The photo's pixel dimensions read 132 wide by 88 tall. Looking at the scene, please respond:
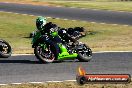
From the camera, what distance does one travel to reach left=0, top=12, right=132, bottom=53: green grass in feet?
81.6

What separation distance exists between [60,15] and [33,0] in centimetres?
1700

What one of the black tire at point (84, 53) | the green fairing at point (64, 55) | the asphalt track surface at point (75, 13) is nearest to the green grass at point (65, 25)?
the asphalt track surface at point (75, 13)

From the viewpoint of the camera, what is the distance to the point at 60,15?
127ft

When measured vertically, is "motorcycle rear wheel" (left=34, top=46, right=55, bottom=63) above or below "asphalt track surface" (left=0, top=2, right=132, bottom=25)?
above

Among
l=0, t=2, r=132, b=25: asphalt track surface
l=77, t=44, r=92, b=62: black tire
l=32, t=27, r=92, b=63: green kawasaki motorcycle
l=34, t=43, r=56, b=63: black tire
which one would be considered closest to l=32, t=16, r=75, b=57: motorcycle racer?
l=32, t=27, r=92, b=63: green kawasaki motorcycle

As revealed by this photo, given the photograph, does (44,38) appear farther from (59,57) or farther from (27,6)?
(27,6)

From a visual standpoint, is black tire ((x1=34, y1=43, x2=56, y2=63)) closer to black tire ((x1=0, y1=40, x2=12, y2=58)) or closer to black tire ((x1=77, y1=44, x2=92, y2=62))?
black tire ((x1=77, y1=44, x2=92, y2=62))

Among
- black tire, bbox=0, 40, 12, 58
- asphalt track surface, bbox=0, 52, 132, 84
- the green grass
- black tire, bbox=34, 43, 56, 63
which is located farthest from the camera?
the green grass

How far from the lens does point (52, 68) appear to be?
46.9 feet

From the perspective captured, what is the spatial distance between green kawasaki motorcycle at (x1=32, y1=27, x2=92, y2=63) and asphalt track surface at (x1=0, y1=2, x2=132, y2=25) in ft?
60.5

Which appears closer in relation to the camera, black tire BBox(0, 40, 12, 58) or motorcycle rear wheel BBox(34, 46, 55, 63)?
motorcycle rear wheel BBox(34, 46, 55, 63)

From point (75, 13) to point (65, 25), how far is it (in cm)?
706

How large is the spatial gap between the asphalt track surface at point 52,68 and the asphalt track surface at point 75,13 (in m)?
18.2

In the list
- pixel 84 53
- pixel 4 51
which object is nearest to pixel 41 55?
pixel 84 53
